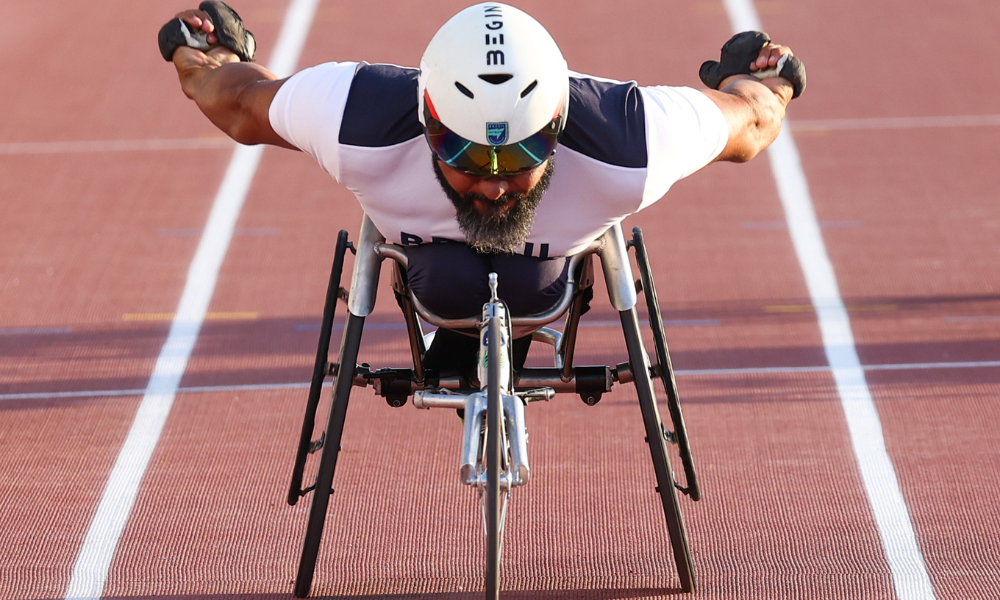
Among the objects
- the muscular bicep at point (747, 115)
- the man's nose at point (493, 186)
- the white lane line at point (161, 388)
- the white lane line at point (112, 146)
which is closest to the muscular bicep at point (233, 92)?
the man's nose at point (493, 186)

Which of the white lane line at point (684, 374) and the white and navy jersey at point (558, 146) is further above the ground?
the white lane line at point (684, 374)

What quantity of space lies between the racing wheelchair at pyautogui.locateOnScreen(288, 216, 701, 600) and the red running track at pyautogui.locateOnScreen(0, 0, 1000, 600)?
609 mm

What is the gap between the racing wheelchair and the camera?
3285 millimetres

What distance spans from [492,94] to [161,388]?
3.39 meters

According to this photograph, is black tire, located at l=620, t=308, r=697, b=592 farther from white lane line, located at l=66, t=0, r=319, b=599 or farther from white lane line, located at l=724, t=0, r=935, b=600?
white lane line, located at l=66, t=0, r=319, b=599

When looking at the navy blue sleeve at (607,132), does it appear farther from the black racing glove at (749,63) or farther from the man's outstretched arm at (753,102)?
the black racing glove at (749,63)

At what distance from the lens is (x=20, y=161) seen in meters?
9.30

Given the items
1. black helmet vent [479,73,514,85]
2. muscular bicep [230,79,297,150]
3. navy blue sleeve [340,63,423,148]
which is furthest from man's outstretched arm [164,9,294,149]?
black helmet vent [479,73,514,85]

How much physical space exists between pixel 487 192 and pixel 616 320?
3.51 metres

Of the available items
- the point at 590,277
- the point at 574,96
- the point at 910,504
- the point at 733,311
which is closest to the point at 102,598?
the point at 590,277

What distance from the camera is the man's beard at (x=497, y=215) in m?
3.31

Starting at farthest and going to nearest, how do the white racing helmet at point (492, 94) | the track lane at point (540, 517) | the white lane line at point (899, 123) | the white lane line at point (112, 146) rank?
the white lane line at point (899, 123), the white lane line at point (112, 146), the track lane at point (540, 517), the white racing helmet at point (492, 94)

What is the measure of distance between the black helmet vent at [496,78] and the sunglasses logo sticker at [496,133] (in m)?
0.11

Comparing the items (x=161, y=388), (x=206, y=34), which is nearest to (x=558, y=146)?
(x=206, y=34)
